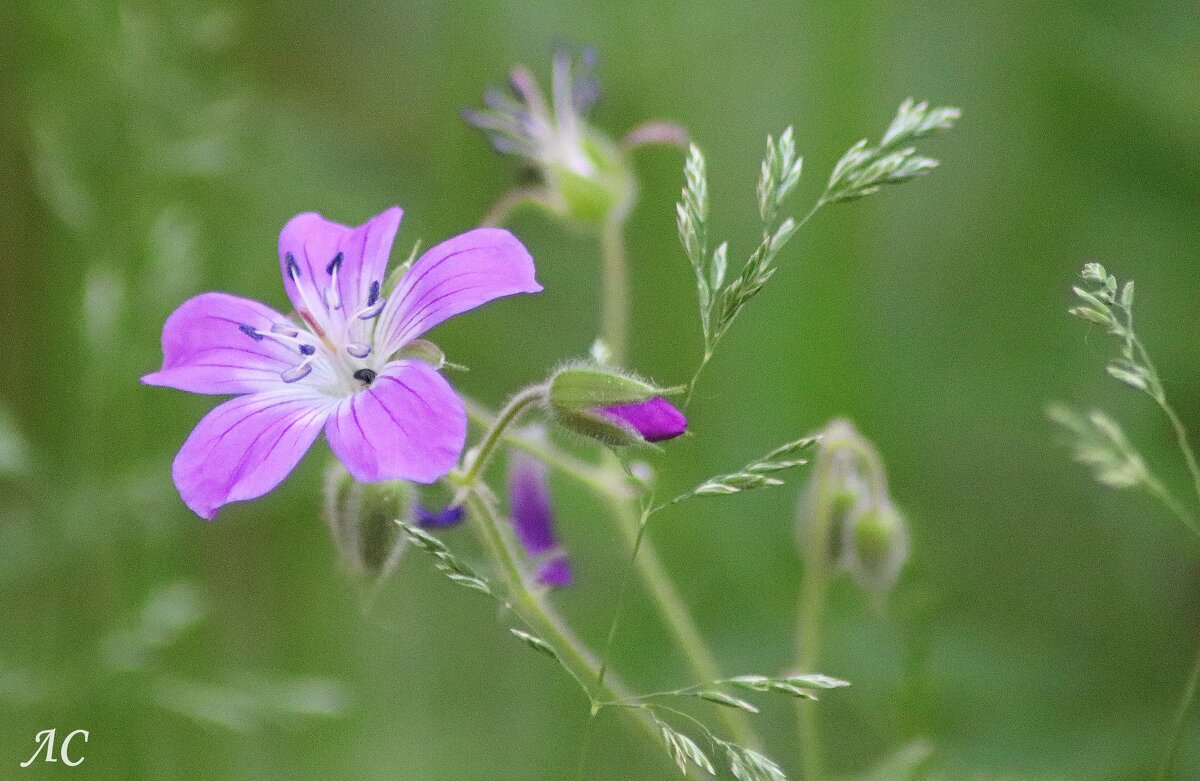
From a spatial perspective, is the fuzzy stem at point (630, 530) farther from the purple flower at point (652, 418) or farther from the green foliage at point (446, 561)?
the green foliage at point (446, 561)

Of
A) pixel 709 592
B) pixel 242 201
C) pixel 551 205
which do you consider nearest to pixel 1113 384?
pixel 709 592

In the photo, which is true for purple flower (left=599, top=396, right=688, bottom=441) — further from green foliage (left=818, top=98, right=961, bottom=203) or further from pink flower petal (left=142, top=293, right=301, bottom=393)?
pink flower petal (left=142, top=293, right=301, bottom=393)

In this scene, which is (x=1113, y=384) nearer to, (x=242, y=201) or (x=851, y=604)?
(x=851, y=604)

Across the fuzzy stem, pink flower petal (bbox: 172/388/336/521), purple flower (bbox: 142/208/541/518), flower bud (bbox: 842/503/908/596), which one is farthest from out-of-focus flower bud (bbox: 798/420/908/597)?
pink flower petal (bbox: 172/388/336/521)

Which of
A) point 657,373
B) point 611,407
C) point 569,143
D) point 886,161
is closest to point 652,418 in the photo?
point 611,407

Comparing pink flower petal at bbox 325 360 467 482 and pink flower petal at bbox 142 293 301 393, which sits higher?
pink flower petal at bbox 142 293 301 393

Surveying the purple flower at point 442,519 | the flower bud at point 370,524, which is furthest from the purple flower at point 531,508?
the flower bud at point 370,524
